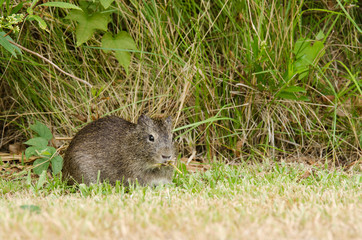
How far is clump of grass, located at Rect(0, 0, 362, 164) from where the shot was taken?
16.2ft

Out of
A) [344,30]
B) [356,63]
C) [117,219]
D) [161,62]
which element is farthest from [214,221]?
[344,30]

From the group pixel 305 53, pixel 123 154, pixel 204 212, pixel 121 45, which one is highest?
pixel 121 45

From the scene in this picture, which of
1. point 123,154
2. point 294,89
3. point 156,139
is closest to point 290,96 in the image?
point 294,89

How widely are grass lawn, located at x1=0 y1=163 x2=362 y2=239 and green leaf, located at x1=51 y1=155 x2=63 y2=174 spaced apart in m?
0.46

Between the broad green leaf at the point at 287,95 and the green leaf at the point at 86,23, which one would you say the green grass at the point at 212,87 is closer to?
the broad green leaf at the point at 287,95

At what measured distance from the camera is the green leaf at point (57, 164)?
174 inches

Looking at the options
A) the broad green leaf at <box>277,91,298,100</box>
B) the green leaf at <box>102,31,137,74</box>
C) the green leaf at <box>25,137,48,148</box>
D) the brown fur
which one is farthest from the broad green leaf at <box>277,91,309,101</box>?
the green leaf at <box>25,137,48,148</box>

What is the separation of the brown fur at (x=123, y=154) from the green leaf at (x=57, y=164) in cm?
17

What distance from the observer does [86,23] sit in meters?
4.58

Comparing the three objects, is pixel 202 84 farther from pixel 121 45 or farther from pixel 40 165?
pixel 40 165

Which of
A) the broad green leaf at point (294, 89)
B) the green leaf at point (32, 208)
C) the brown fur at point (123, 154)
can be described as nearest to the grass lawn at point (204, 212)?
the green leaf at point (32, 208)

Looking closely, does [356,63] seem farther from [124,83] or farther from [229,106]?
[124,83]

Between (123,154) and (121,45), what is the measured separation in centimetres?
122

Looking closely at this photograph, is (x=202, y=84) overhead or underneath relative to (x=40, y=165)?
overhead
